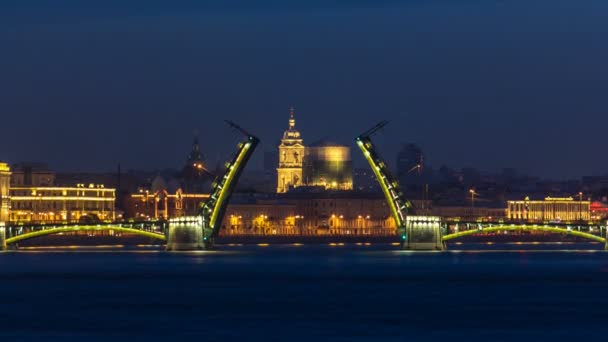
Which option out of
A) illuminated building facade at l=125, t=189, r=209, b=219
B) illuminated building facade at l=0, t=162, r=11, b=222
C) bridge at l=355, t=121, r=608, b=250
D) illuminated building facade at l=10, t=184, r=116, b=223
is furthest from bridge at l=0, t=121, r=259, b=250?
illuminated building facade at l=125, t=189, r=209, b=219

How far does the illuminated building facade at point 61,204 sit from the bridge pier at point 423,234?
51.0 meters

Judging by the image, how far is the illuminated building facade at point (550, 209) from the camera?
192375mm

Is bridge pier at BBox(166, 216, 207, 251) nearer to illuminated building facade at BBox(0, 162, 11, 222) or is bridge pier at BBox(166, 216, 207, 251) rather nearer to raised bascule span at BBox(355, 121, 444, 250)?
raised bascule span at BBox(355, 121, 444, 250)

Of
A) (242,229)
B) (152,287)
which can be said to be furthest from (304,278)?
(242,229)

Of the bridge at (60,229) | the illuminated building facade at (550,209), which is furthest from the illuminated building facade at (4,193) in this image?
the illuminated building facade at (550,209)

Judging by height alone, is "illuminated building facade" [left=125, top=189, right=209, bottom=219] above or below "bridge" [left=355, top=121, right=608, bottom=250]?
above

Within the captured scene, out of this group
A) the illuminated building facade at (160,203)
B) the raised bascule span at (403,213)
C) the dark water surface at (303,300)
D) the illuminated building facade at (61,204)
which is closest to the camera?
the dark water surface at (303,300)

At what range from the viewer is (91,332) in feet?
175

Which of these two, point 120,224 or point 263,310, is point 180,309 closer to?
point 263,310

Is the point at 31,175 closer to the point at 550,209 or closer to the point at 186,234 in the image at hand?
the point at 550,209

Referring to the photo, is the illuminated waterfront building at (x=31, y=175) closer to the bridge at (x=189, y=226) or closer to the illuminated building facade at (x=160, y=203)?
the illuminated building facade at (x=160, y=203)

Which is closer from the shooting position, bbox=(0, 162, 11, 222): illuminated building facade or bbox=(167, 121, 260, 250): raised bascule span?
bbox=(167, 121, 260, 250): raised bascule span

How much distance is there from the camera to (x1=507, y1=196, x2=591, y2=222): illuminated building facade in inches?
7574

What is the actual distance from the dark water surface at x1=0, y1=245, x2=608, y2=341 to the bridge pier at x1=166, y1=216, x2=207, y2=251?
11.0 meters
